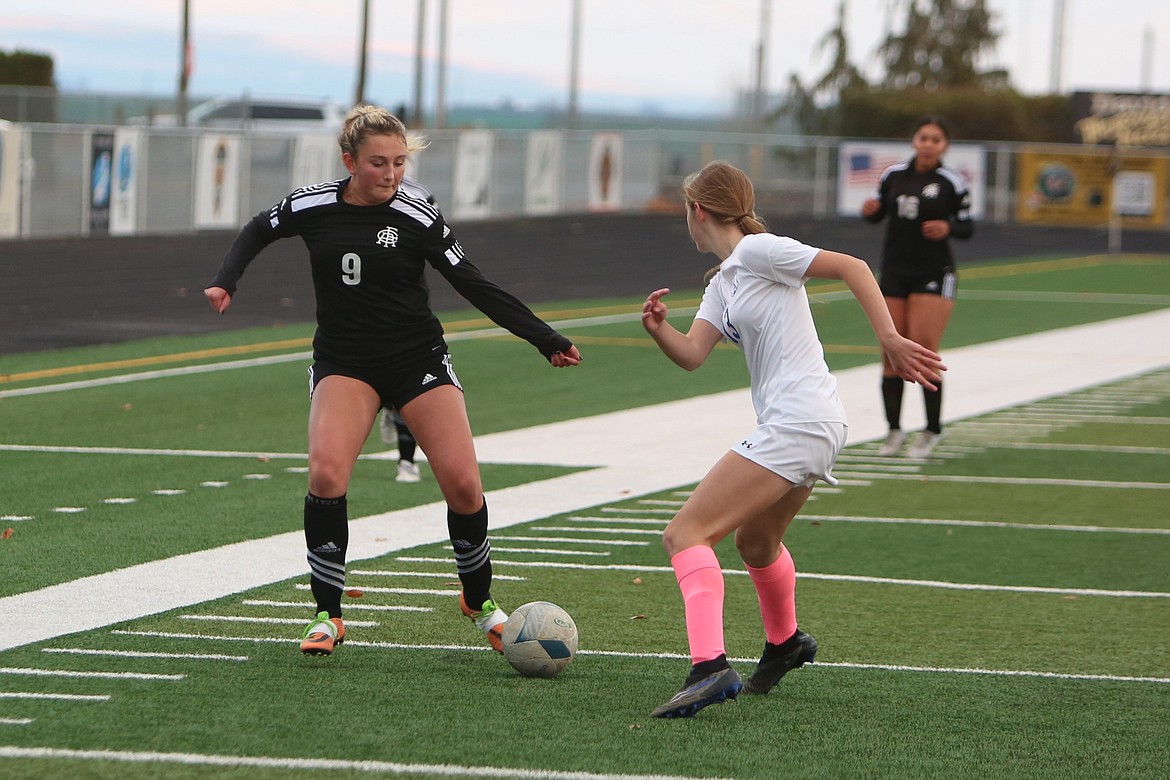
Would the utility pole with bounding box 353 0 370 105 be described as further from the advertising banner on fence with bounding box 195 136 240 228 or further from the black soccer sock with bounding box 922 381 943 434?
the black soccer sock with bounding box 922 381 943 434

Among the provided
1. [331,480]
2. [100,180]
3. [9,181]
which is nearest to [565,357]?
[331,480]

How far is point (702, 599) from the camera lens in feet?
18.2

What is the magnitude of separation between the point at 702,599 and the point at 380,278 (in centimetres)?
175

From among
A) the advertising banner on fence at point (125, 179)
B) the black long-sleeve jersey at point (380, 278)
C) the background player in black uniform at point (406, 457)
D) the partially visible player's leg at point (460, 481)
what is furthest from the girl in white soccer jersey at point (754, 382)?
the advertising banner on fence at point (125, 179)

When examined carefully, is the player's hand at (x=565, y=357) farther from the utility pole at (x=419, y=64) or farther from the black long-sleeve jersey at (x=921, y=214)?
the utility pole at (x=419, y=64)

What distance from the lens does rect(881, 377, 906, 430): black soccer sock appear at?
12.4 meters

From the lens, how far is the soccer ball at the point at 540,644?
609 cm

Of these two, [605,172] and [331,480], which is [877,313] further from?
[605,172]

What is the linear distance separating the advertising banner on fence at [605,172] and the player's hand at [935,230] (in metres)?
33.8

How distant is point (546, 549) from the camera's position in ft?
28.7

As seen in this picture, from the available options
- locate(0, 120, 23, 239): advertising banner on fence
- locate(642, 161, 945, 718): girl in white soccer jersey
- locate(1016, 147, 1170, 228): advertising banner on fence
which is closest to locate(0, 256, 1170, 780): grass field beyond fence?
locate(642, 161, 945, 718): girl in white soccer jersey

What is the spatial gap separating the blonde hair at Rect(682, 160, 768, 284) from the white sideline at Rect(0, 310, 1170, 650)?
110 inches

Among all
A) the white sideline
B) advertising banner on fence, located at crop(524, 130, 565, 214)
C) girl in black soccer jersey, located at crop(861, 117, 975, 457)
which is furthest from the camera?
advertising banner on fence, located at crop(524, 130, 565, 214)

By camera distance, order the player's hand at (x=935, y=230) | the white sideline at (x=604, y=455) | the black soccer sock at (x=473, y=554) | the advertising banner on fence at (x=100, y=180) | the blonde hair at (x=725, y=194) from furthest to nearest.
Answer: the advertising banner on fence at (x=100, y=180) → the player's hand at (x=935, y=230) → the white sideline at (x=604, y=455) → the black soccer sock at (x=473, y=554) → the blonde hair at (x=725, y=194)
